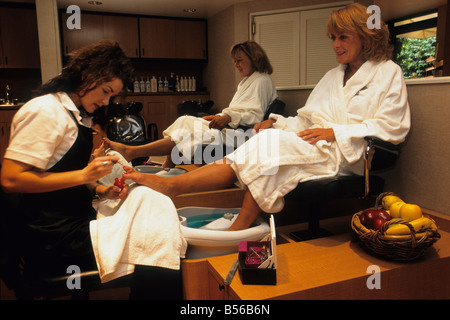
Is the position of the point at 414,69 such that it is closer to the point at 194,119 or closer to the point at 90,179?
the point at 194,119

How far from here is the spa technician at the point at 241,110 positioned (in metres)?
2.66

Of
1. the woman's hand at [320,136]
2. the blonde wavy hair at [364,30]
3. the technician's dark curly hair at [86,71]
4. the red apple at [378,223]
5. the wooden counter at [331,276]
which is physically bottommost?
the wooden counter at [331,276]

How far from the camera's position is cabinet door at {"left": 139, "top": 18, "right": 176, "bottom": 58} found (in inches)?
219

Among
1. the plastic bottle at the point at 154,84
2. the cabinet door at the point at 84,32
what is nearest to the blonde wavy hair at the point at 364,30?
the cabinet door at the point at 84,32

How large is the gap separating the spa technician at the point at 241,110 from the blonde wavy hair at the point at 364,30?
3.94 ft

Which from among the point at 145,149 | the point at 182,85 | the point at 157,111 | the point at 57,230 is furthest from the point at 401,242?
the point at 182,85

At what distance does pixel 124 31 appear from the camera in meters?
5.45

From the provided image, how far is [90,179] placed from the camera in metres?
1.05

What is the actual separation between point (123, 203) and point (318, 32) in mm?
4291

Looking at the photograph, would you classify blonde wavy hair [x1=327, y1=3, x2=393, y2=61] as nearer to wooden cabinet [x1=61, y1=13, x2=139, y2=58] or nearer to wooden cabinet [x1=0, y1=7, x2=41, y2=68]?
wooden cabinet [x1=61, y1=13, x2=139, y2=58]

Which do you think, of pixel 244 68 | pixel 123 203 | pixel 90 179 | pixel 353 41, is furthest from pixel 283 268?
pixel 244 68

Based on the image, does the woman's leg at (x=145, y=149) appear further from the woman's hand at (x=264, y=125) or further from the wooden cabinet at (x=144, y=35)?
the wooden cabinet at (x=144, y=35)

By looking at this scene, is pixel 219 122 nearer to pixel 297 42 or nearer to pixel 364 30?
pixel 364 30
